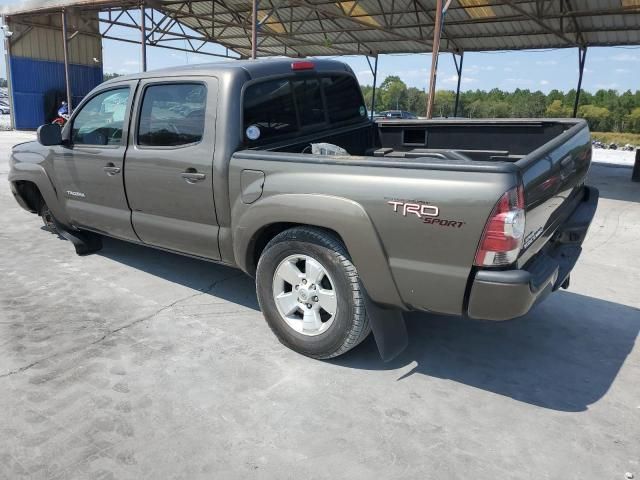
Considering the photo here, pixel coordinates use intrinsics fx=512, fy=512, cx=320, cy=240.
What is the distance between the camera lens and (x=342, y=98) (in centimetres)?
449

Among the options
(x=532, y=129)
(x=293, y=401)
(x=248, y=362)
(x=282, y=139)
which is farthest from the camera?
(x=532, y=129)

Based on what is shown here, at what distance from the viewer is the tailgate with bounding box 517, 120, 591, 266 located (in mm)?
2534

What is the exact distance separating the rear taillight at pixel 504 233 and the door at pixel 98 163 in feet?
9.79

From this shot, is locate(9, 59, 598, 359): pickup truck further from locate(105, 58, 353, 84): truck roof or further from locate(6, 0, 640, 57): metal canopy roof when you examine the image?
locate(6, 0, 640, 57): metal canopy roof

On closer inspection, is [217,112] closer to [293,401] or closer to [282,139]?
[282,139]

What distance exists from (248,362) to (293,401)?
20.5 inches

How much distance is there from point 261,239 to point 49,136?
2.61m

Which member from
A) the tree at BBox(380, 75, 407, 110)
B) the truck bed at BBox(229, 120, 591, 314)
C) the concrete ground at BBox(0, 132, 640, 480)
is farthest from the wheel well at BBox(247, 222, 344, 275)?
the tree at BBox(380, 75, 407, 110)

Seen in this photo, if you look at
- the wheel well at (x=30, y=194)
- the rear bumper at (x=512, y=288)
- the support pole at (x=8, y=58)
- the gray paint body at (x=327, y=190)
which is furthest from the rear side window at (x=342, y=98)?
the support pole at (x=8, y=58)

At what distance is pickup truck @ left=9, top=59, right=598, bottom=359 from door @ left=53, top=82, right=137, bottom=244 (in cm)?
2

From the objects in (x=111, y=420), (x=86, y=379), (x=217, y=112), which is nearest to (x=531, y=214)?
(x=217, y=112)

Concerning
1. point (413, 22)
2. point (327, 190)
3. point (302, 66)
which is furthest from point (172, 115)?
point (413, 22)

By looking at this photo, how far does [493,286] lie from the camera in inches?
96.5

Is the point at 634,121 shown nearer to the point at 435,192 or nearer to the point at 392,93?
the point at 392,93
